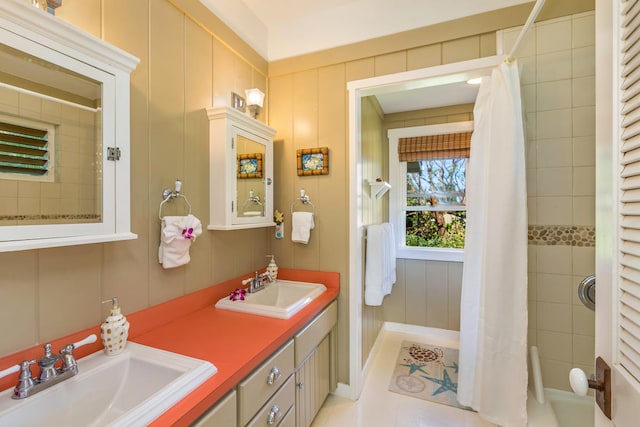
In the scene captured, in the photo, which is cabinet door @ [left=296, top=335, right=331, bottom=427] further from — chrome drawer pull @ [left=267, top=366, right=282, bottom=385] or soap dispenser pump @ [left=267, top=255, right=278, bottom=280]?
soap dispenser pump @ [left=267, top=255, right=278, bottom=280]

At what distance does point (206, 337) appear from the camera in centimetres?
120

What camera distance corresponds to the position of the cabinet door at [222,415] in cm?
85

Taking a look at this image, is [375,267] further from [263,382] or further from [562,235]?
[263,382]

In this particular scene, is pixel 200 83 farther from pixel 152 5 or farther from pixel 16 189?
pixel 16 189

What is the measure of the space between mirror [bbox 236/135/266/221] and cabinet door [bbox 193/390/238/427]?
0.99m

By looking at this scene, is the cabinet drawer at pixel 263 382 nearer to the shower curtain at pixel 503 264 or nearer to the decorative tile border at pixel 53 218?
the decorative tile border at pixel 53 218

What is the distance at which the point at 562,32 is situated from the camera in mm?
1572

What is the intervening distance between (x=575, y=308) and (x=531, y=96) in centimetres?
127

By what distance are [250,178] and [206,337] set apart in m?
0.97

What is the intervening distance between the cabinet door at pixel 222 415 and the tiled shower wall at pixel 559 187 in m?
1.76

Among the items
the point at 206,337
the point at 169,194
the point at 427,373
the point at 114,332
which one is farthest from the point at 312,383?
the point at 169,194

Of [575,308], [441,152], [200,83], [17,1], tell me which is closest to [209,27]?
[200,83]

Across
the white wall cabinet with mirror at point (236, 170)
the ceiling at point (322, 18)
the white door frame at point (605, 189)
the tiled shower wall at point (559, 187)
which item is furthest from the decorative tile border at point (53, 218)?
the tiled shower wall at point (559, 187)

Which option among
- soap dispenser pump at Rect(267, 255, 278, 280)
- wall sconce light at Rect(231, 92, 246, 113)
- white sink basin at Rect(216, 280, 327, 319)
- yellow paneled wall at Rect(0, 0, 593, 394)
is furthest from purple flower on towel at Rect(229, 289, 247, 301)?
wall sconce light at Rect(231, 92, 246, 113)
